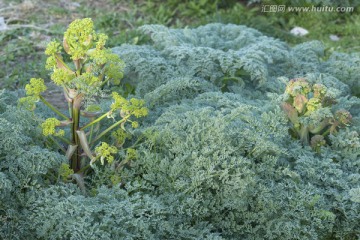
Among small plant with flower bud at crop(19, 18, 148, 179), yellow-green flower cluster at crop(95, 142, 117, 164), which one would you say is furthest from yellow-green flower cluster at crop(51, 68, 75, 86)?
yellow-green flower cluster at crop(95, 142, 117, 164)

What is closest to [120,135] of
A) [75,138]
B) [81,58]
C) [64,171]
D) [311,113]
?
[75,138]

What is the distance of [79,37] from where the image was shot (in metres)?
2.74

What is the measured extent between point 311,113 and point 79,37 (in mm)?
1310

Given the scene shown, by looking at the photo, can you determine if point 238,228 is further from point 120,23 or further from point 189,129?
point 120,23

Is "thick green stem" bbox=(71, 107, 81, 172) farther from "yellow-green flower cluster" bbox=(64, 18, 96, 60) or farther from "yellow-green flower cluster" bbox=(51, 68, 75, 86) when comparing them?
"yellow-green flower cluster" bbox=(64, 18, 96, 60)

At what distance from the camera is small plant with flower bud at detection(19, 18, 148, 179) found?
2.73 meters

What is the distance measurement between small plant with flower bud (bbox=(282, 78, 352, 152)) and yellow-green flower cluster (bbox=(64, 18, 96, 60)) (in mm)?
1162

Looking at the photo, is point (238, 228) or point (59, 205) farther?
point (238, 228)

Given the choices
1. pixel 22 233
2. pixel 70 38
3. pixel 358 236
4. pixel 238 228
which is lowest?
pixel 358 236

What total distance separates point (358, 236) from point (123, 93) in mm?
1769

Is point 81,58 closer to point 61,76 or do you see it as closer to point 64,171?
point 61,76

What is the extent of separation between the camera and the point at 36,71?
450cm

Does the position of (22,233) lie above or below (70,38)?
below

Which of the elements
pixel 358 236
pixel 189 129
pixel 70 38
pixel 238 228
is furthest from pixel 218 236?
pixel 70 38
